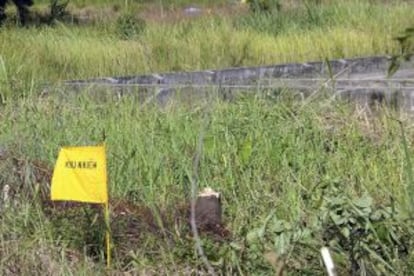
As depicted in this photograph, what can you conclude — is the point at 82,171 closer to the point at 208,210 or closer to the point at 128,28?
the point at 208,210

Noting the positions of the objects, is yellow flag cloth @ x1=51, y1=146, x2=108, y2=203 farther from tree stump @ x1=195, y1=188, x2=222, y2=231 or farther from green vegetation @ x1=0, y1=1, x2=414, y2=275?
tree stump @ x1=195, y1=188, x2=222, y2=231

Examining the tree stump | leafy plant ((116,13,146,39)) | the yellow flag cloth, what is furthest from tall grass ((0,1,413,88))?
the yellow flag cloth

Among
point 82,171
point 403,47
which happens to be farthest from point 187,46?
Answer: point 403,47

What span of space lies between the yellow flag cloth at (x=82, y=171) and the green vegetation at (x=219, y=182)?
0.17 metres

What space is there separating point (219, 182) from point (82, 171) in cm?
89

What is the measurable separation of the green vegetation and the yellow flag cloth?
17 centimetres

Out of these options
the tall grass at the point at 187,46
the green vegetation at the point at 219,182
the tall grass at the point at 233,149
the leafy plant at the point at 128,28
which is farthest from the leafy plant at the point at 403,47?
the leafy plant at the point at 128,28

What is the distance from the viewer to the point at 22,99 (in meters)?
4.60

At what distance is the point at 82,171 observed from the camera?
258 centimetres

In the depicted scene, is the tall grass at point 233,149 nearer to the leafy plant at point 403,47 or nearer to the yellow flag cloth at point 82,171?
the yellow flag cloth at point 82,171

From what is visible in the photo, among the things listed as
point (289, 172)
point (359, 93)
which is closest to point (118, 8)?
point (359, 93)

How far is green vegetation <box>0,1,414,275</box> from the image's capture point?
2201 mm

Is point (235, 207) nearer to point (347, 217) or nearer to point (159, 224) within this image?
point (159, 224)

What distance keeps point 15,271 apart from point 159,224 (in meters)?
0.42
